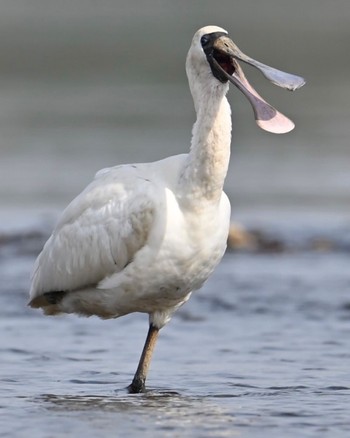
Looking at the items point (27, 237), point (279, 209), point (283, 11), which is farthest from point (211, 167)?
point (283, 11)

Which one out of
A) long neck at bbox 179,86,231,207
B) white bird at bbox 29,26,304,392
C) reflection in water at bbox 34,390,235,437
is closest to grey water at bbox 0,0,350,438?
reflection in water at bbox 34,390,235,437

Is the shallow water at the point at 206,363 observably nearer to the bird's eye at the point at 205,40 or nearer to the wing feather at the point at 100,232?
the wing feather at the point at 100,232

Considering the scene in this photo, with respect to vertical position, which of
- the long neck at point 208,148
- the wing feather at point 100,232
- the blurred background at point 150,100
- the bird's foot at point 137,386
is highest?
the blurred background at point 150,100

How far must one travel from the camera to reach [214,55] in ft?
29.5

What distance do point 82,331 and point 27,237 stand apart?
406 cm

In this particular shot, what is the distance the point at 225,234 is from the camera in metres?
9.33

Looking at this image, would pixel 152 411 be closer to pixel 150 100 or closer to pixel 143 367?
pixel 143 367

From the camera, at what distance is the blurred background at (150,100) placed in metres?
19.2

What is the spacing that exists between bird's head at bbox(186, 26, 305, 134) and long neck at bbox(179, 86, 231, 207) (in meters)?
0.10

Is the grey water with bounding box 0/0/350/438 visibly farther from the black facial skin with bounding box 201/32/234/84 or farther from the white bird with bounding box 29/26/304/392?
the black facial skin with bounding box 201/32/234/84

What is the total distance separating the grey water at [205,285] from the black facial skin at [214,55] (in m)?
1.94

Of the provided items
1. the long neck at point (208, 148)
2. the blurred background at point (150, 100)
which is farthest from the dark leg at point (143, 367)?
the blurred background at point (150, 100)

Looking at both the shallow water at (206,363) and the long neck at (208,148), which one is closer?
the shallow water at (206,363)

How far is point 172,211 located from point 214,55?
3.04 ft
